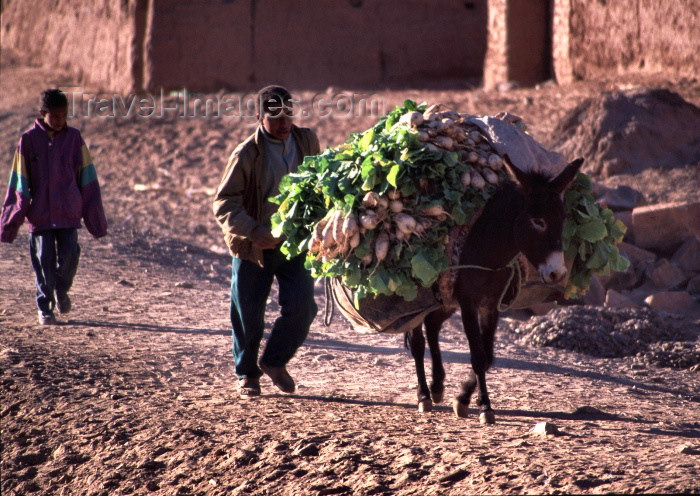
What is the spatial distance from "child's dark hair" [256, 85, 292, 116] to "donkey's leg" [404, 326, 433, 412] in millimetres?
1526

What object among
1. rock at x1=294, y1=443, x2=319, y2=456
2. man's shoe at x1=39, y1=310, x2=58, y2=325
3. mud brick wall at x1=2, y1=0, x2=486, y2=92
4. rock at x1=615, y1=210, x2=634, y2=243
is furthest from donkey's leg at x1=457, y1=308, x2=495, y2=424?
mud brick wall at x1=2, y1=0, x2=486, y2=92

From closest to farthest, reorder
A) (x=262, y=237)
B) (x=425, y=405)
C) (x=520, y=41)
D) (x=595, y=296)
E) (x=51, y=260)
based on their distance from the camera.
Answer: (x=262, y=237) < (x=425, y=405) < (x=51, y=260) < (x=595, y=296) < (x=520, y=41)

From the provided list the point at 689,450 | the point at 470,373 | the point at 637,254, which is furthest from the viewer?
the point at 637,254

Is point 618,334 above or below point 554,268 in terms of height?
below

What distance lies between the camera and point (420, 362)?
535cm

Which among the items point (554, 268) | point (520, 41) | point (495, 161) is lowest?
point (554, 268)

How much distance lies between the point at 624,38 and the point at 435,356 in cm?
761

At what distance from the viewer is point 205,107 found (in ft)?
49.6

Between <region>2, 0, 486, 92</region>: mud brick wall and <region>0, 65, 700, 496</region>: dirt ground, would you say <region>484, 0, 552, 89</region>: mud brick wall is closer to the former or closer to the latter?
<region>2, 0, 486, 92</region>: mud brick wall

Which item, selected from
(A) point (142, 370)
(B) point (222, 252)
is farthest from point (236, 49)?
(A) point (142, 370)

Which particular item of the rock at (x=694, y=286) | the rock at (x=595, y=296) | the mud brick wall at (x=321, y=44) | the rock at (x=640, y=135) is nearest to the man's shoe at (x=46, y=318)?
the rock at (x=595, y=296)

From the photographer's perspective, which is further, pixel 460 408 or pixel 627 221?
pixel 627 221

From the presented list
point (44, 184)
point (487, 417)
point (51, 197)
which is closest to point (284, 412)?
point (487, 417)

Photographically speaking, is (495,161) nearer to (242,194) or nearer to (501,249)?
(501,249)
